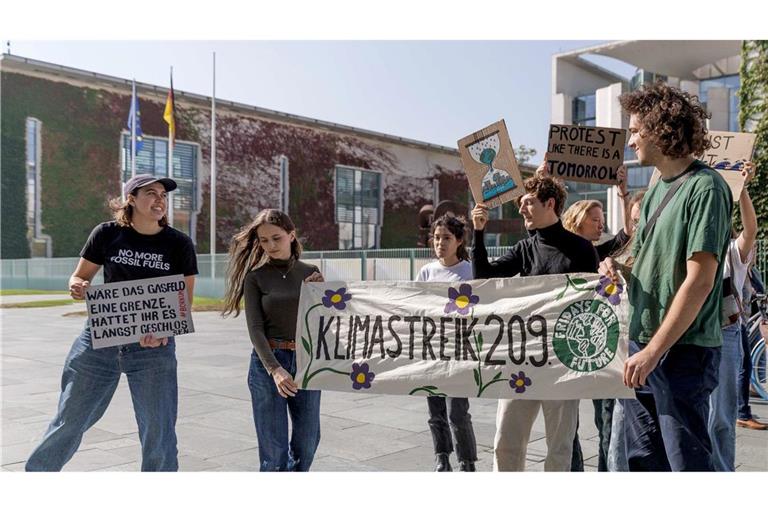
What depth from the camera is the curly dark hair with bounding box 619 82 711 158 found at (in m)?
3.29

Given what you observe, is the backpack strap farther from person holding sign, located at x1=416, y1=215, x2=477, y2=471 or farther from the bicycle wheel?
the bicycle wheel

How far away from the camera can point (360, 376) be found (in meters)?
4.35

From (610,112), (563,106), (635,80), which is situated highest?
(635,80)

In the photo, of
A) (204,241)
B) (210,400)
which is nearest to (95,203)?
(204,241)

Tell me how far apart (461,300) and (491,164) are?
33.4 inches

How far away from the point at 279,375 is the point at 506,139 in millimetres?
1941

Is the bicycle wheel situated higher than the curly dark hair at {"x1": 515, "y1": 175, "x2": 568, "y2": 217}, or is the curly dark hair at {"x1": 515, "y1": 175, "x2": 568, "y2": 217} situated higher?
the curly dark hair at {"x1": 515, "y1": 175, "x2": 568, "y2": 217}

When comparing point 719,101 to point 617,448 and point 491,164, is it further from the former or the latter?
point 617,448

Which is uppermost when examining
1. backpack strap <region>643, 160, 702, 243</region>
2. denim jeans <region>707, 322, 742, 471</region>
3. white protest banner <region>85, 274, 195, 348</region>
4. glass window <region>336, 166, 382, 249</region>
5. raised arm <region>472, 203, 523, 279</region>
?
glass window <region>336, 166, 382, 249</region>

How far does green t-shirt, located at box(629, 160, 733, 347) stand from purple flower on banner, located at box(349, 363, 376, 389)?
5.17 feet

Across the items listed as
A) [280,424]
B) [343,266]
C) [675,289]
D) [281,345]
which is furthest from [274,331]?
[343,266]

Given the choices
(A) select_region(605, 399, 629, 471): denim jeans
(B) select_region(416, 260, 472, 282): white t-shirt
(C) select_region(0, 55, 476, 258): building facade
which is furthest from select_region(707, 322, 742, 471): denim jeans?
(C) select_region(0, 55, 476, 258): building facade
